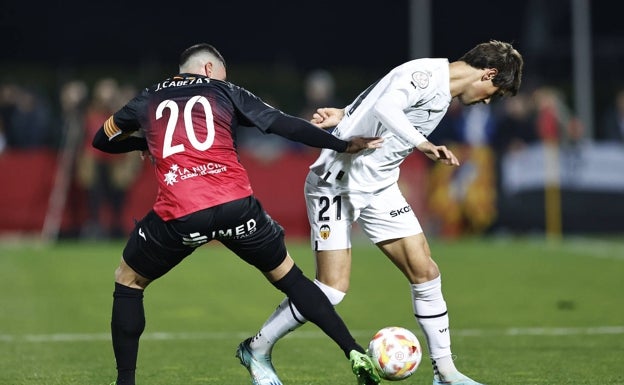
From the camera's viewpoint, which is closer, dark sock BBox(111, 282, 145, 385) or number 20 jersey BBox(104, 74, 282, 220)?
number 20 jersey BBox(104, 74, 282, 220)

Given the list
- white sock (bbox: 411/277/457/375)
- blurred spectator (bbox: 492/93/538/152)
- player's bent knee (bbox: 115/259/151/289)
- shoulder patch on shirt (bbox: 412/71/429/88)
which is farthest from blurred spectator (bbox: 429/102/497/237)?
player's bent knee (bbox: 115/259/151/289)

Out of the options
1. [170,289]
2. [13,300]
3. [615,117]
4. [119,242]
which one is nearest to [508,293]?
[170,289]

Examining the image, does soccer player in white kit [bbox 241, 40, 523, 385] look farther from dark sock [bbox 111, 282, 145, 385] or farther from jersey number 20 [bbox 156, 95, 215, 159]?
jersey number 20 [bbox 156, 95, 215, 159]

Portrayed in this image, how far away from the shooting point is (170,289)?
14445 mm

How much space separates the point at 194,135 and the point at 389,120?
1179 millimetres

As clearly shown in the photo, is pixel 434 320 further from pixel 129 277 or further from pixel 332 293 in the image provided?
pixel 129 277

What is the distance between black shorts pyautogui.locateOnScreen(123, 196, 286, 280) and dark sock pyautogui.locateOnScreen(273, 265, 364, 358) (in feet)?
0.62

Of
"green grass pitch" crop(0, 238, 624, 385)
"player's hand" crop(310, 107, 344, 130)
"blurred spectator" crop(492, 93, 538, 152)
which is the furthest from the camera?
"blurred spectator" crop(492, 93, 538, 152)

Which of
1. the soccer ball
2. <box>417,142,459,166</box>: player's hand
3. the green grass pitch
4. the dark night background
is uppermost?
the dark night background

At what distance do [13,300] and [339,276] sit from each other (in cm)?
612

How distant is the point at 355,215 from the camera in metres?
8.23

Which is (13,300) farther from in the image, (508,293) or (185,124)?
(185,124)

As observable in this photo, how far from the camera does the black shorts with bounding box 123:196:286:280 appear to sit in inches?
287

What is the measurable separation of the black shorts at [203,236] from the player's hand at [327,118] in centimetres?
91
